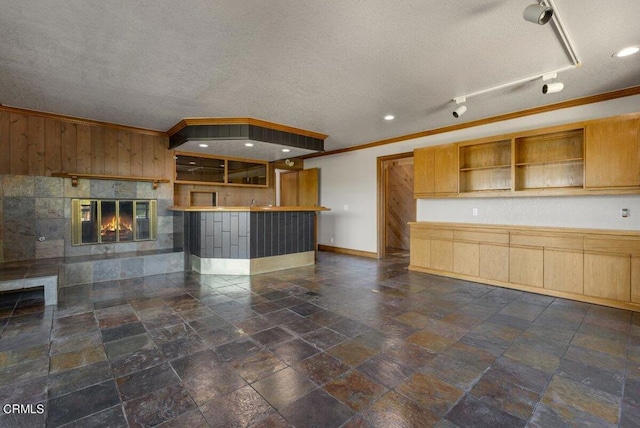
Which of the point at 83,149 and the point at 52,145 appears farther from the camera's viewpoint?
the point at 83,149

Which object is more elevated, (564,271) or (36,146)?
(36,146)

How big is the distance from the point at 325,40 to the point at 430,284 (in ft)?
11.5

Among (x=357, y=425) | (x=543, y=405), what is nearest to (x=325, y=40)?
(x=357, y=425)

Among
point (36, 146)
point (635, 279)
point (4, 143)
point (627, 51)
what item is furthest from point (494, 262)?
point (4, 143)

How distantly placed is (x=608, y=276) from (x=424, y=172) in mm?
2781

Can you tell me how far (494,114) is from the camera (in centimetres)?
461

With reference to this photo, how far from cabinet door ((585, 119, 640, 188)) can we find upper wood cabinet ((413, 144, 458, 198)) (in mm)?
1654

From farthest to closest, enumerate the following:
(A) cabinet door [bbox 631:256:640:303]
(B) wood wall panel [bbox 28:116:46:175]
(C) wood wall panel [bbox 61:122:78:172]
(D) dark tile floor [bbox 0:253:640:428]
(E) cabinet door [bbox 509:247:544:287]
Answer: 1. (C) wood wall panel [bbox 61:122:78:172]
2. (B) wood wall panel [bbox 28:116:46:175]
3. (E) cabinet door [bbox 509:247:544:287]
4. (A) cabinet door [bbox 631:256:640:303]
5. (D) dark tile floor [bbox 0:253:640:428]

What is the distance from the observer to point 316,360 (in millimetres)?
2256

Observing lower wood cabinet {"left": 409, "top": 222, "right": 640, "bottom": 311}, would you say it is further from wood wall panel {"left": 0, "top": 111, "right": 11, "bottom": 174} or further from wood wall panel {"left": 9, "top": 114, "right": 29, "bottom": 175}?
wood wall panel {"left": 0, "top": 111, "right": 11, "bottom": 174}

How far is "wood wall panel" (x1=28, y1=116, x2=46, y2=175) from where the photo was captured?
15.0ft

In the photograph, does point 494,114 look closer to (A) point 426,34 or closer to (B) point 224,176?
(A) point 426,34

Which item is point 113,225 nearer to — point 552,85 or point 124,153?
point 124,153

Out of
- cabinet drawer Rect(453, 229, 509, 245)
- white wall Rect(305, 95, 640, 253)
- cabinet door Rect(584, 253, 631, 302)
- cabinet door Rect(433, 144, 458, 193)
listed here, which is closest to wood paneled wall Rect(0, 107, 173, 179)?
white wall Rect(305, 95, 640, 253)
